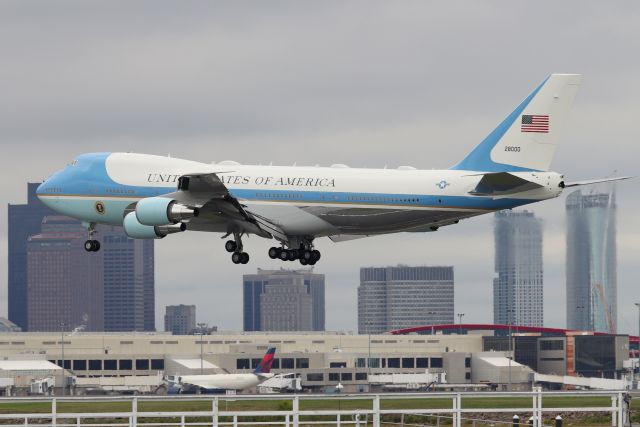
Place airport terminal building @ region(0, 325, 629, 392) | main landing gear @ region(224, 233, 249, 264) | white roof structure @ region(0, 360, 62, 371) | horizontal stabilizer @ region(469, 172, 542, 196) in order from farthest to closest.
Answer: airport terminal building @ region(0, 325, 629, 392) → white roof structure @ region(0, 360, 62, 371) → main landing gear @ region(224, 233, 249, 264) → horizontal stabilizer @ region(469, 172, 542, 196)

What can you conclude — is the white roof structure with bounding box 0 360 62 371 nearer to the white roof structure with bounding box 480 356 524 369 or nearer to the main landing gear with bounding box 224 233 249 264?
the white roof structure with bounding box 480 356 524 369

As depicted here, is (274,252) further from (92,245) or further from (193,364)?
(193,364)

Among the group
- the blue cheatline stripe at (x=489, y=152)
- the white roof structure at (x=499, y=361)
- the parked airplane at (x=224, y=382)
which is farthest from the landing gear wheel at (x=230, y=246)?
the white roof structure at (x=499, y=361)

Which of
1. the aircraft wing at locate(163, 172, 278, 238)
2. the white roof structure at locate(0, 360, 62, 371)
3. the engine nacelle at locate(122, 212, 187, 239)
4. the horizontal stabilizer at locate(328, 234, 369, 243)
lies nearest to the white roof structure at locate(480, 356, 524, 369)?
the white roof structure at locate(0, 360, 62, 371)

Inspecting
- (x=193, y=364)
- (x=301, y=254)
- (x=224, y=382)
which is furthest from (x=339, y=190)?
(x=193, y=364)

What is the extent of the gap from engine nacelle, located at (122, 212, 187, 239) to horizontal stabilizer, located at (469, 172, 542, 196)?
1674cm

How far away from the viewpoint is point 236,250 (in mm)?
92250

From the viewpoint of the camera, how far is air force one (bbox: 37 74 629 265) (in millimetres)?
85500

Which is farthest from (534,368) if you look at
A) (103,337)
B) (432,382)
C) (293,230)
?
(293,230)

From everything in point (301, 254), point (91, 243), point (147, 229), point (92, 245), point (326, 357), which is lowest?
point (326, 357)

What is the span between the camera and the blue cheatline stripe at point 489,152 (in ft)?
285

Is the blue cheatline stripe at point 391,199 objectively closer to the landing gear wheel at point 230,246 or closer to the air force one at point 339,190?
the air force one at point 339,190

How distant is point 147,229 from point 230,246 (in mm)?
7197

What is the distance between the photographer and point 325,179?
87562 millimetres
